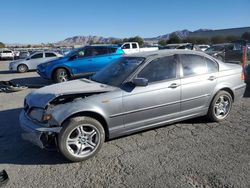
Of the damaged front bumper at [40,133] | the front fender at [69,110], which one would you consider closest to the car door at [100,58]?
the front fender at [69,110]

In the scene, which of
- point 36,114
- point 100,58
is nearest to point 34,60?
point 100,58

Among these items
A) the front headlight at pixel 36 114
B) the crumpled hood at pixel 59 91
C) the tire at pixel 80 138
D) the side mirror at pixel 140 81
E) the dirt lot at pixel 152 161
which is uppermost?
the side mirror at pixel 140 81

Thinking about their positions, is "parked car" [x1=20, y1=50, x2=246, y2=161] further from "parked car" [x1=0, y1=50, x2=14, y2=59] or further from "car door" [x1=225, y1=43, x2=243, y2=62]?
"parked car" [x1=0, y1=50, x2=14, y2=59]

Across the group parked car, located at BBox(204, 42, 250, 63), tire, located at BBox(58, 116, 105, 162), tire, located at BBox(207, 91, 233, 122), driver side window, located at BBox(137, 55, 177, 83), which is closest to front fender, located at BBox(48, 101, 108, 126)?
tire, located at BBox(58, 116, 105, 162)

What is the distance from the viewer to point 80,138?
158 inches

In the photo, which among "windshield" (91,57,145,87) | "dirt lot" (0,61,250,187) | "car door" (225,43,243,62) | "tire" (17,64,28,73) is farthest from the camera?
"car door" (225,43,243,62)

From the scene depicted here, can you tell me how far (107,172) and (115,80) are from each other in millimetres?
1666

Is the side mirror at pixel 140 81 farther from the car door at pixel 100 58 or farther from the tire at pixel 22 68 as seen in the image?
the tire at pixel 22 68

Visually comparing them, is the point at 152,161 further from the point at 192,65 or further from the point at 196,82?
the point at 192,65

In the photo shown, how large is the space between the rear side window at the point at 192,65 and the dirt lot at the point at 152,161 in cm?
110

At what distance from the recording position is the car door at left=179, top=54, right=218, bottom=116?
4.93 metres

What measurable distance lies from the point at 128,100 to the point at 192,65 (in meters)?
1.64

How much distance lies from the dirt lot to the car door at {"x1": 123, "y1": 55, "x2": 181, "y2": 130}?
41cm

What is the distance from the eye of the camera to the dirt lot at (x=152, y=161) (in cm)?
342
